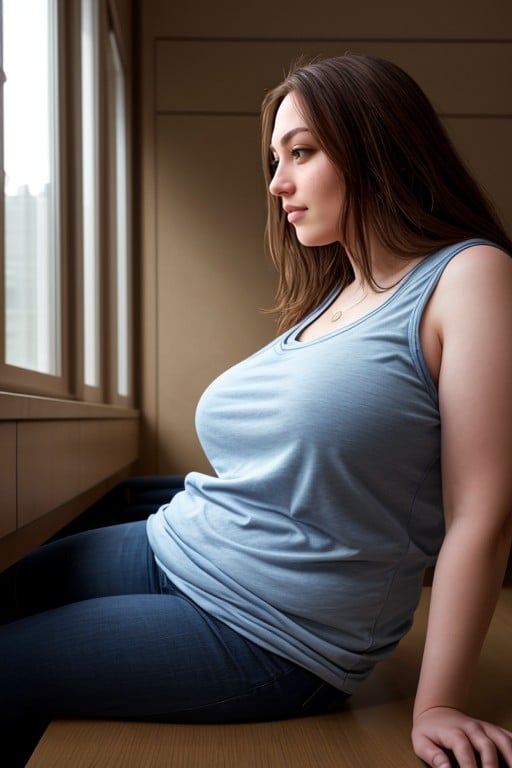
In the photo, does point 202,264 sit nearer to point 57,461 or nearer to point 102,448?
point 102,448

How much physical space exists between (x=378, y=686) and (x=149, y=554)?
1.17ft

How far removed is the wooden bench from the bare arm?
0.07 meters

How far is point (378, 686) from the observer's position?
121 centimetres

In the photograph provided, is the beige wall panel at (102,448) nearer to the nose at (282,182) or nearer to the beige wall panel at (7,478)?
the beige wall panel at (7,478)

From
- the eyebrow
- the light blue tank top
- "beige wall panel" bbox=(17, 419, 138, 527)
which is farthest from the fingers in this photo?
the eyebrow

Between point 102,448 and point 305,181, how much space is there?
4.55ft

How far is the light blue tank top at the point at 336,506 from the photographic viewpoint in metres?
1.01

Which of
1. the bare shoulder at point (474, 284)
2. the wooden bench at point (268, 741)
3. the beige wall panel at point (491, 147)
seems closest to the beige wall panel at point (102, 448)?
the wooden bench at point (268, 741)

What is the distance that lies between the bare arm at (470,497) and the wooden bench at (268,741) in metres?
0.07

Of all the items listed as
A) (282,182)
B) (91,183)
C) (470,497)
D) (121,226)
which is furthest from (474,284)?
(121,226)

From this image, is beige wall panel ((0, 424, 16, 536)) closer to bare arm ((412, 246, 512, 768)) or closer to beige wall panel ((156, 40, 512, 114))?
bare arm ((412, 246, 512, 768))

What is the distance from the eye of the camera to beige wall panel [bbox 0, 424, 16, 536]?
1156 mm

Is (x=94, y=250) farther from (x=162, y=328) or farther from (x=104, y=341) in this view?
(x=162, y=328)

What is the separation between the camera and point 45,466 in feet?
4.84
